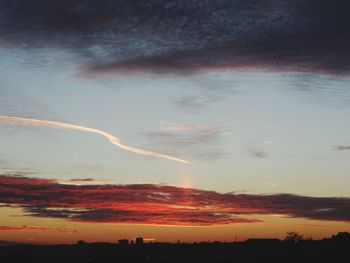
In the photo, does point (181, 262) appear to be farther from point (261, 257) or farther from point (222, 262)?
point (261, 257)

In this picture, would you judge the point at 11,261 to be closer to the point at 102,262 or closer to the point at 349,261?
the point at 102,262

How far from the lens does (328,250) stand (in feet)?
639

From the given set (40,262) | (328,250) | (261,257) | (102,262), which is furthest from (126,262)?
(328,250)

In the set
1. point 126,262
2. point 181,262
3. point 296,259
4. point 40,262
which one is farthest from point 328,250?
point 40,262

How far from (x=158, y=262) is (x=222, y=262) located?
2181 cm

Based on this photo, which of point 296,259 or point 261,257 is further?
point 261,257

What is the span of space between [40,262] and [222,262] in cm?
6156

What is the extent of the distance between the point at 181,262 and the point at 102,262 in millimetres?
26546

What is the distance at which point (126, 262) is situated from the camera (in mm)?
196875

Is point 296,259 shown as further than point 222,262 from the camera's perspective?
No

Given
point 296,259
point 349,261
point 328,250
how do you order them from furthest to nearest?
point 328,250
point 296,259
point 349,261

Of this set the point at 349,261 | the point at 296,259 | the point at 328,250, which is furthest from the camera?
the point at 328,250

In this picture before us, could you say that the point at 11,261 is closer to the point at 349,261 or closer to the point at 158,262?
the point at 158,262

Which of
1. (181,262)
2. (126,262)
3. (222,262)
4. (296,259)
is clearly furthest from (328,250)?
(126,262)
